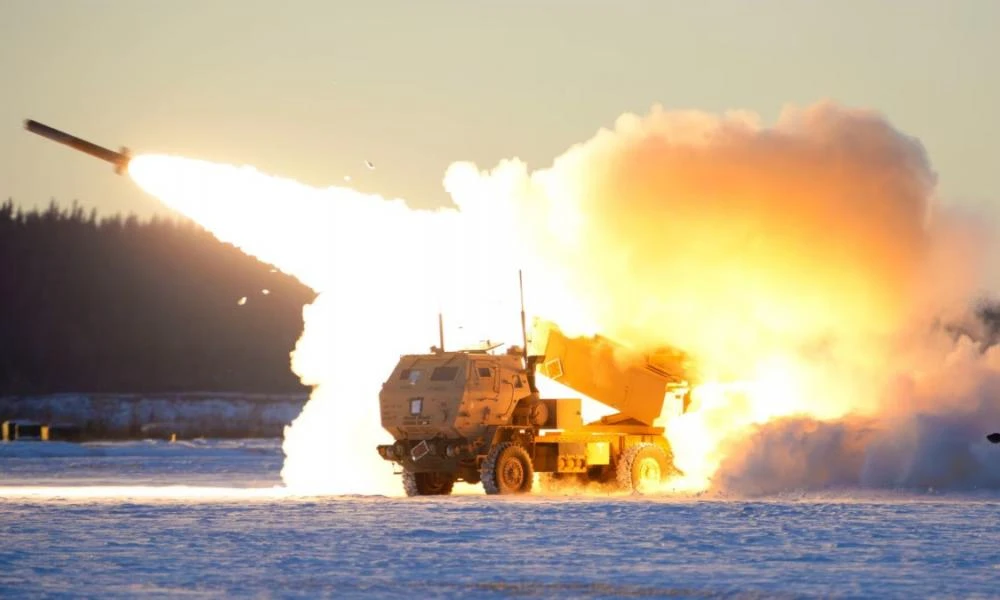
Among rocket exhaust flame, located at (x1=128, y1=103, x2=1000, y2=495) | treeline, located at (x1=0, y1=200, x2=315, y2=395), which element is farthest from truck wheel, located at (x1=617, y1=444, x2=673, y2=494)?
treeline, located at (x1=0, y1=200, x2=315, y2=395)

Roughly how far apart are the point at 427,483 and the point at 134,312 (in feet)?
323

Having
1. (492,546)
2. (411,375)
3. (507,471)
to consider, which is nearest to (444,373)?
(411,375)

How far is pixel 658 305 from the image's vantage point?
37.1m

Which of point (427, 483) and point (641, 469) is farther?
point (427, 483)

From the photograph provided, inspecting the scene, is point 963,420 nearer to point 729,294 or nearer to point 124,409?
point 729,294

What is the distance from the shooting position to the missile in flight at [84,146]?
35.8 meters

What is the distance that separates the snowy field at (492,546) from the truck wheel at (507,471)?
0.46 m

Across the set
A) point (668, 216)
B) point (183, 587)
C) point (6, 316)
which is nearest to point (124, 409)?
point (6, 316)

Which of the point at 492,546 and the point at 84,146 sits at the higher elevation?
the point at 84,146

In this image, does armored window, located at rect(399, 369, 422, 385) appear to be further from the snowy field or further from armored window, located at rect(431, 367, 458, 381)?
the snowy field

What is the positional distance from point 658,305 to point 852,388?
4.15 metres

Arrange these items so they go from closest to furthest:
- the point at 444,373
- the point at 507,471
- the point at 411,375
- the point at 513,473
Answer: the point at 507,471, the point at 513,473, the point at 444,373, the point at 411,375

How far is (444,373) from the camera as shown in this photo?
34469 millimetres

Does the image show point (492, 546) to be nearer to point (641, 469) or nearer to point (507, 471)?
point (507, 471)
